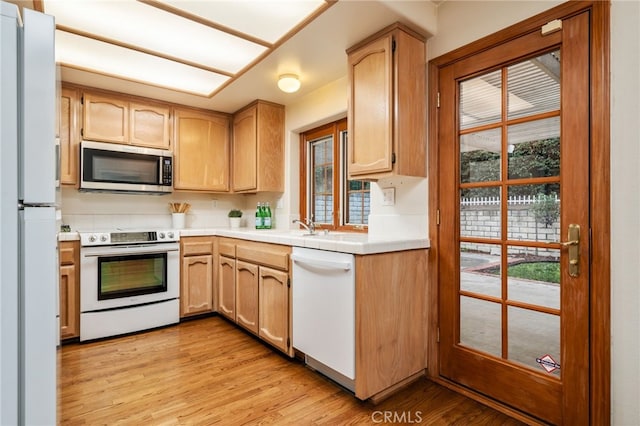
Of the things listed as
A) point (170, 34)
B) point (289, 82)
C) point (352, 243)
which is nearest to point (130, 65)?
point (170, 34)

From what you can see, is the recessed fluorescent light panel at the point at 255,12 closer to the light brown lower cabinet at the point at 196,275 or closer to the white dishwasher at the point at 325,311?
the white dishwasher at the point at 325,311

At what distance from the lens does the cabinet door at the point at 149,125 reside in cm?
333

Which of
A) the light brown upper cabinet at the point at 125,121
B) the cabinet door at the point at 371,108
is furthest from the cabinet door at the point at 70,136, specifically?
the cabinet door at the point at 371,108

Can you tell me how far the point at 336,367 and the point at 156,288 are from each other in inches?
77.9

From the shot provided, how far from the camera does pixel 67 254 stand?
2729 mm

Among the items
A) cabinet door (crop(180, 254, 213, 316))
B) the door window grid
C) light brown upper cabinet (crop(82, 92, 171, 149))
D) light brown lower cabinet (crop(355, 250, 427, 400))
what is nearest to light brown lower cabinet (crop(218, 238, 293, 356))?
cabinet door (crop(180, 254, 213, 316))

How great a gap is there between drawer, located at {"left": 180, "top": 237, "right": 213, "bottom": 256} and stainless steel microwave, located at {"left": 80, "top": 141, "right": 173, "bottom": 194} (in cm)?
60

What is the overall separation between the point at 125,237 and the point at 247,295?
3.97 ft

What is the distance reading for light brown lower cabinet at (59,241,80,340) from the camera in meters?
2.71

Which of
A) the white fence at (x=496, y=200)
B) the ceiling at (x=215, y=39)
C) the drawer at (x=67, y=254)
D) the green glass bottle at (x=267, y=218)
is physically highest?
the ceiling at (x=215, y=39)

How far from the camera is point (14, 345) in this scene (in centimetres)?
71

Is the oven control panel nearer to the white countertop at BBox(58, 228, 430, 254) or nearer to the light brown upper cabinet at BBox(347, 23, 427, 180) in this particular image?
the white countertop at BBox(58, 228, 430, 254)

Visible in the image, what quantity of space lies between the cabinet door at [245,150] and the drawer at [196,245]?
0.71 meters

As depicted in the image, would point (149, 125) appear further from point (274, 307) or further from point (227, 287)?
point (274, 307)
